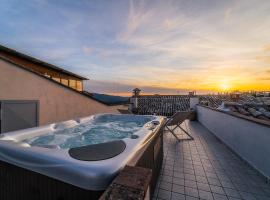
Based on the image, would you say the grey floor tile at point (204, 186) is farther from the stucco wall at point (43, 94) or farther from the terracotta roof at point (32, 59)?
the terracotta roof at point (32, 59)

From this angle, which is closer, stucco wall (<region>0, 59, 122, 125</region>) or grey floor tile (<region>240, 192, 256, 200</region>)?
grey floor tile (<region>240, 192, 256, 200</region>)

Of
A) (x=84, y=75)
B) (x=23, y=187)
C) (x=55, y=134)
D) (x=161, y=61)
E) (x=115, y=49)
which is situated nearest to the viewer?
(x=23, y=187)

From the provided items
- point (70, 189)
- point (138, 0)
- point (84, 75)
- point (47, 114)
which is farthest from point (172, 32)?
point (84, 75)

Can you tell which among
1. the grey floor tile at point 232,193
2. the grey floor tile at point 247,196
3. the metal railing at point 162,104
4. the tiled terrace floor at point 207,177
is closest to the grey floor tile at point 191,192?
the tiled terrace floor at point 207,177

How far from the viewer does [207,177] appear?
2283 mm

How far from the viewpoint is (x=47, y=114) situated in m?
3.60

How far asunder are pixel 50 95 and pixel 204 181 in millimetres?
3575

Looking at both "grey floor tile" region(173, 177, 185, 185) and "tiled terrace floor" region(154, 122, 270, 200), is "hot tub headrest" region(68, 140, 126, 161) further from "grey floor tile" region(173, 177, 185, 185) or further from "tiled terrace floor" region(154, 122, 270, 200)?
"grey floor tile" region(173, 177, 185, 185)

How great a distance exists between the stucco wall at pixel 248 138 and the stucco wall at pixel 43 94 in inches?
159

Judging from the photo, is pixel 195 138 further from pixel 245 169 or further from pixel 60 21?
pixel 60 21

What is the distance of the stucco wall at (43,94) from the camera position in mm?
2805

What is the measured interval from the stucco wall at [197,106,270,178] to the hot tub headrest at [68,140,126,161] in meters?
2.19

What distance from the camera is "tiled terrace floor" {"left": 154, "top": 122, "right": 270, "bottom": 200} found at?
6.21 ft


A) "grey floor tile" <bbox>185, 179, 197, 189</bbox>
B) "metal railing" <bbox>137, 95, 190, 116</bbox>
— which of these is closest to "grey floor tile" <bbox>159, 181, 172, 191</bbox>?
"grey floor tile" <bbox>185, 179, 197, 189</bbox>
